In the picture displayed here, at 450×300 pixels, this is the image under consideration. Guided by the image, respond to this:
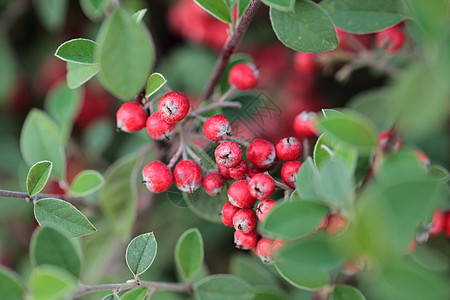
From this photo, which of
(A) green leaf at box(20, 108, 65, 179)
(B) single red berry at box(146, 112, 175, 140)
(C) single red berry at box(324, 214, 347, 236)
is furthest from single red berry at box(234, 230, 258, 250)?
(A) green leaf at box(20, 108, 65, 179)

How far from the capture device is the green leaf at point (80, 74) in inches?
64.3

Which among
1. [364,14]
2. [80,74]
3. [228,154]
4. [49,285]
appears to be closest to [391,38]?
[364,14]

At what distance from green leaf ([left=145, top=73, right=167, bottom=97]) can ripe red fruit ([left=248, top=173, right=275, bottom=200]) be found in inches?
17.0

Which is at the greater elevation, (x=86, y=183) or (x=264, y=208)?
(x=264, y=208)

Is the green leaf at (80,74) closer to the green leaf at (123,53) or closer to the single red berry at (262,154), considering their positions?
the green leaf at (123,53)

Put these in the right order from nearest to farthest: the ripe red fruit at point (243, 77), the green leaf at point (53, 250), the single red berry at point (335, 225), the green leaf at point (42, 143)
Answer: the single red berry at point (335, 225) → the green leaf at point (53, 250) → the ripe red fruit at point (243, 77) → the green leaf at point (42, 143)

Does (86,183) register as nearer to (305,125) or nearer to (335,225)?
(305,125)

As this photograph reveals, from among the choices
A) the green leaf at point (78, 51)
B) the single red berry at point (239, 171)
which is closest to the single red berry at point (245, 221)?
the single red berry at point (239, 171)

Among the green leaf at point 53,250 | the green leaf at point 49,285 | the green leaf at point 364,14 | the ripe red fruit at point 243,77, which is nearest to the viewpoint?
the green leaf at point 49,285

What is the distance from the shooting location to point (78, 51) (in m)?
1.59

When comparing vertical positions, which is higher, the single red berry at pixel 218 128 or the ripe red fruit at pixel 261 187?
the single red berry at pixel 218 128

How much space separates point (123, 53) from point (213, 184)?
60 cm

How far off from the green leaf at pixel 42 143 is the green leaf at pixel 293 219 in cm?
146

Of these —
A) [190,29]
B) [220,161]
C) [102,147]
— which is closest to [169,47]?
[190,29]
